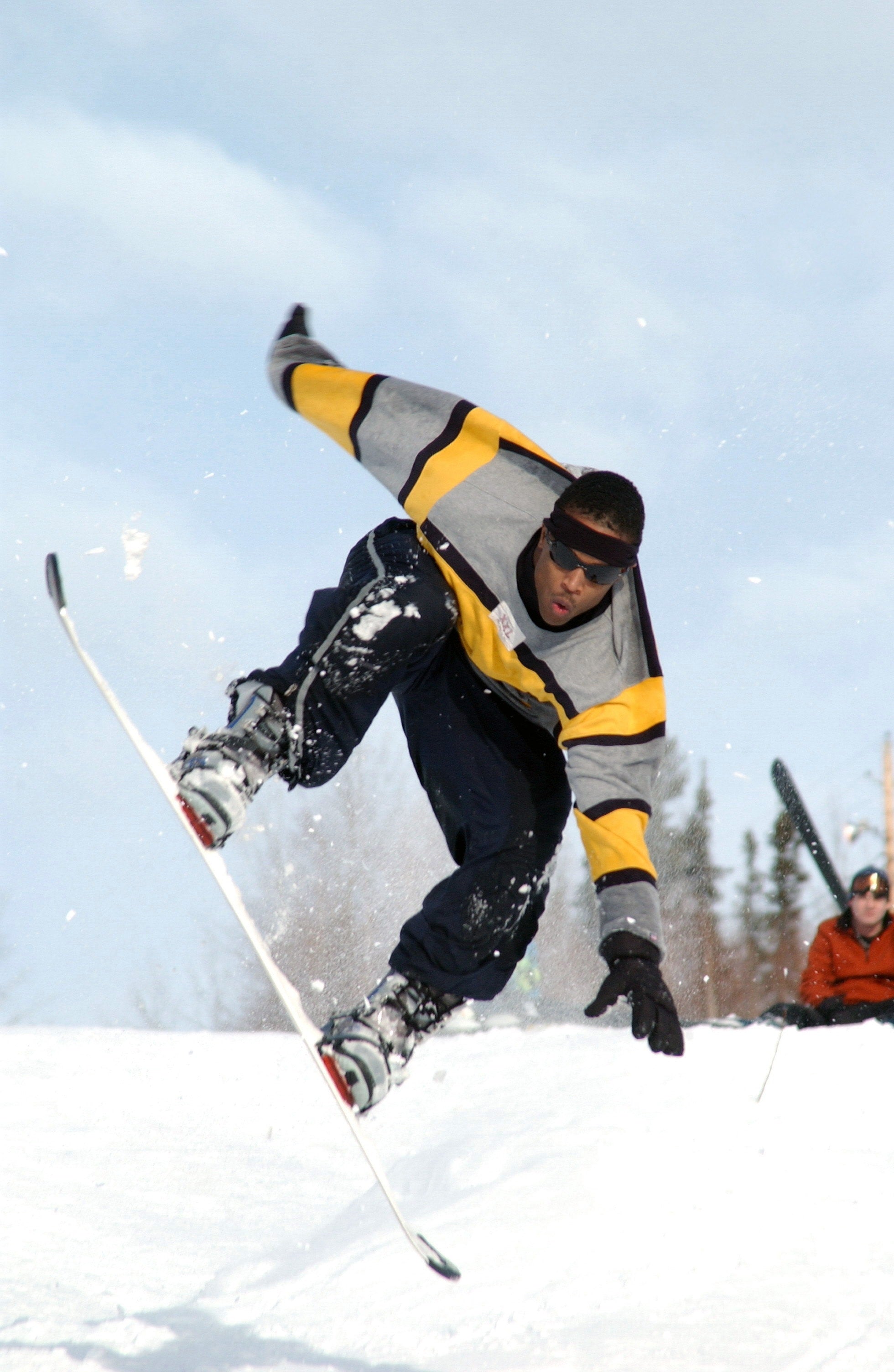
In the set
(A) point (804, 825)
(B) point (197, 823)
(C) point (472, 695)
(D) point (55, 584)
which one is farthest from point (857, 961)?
(D) point (55, 584)

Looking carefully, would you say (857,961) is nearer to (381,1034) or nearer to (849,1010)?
(849,1010)

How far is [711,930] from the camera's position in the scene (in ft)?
90.1

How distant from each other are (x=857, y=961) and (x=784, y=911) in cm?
2273

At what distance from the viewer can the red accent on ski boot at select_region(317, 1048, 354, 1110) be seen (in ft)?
8.50

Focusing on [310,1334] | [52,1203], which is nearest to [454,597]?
[310,1334]

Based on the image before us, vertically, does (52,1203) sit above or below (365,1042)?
below

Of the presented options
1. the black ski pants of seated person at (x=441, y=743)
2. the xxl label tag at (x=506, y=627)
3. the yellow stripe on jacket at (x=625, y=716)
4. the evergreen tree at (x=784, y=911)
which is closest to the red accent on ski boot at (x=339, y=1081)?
the black ski pants of seated person at (x=441, y=743)

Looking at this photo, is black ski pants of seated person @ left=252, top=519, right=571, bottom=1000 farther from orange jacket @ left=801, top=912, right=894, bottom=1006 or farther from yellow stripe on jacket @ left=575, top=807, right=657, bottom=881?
orange jacket @ left=801, top=912, right=894, bottom=1006

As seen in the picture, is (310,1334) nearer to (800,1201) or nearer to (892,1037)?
(800,1201)

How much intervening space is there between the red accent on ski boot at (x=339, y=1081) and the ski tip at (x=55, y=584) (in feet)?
4.13

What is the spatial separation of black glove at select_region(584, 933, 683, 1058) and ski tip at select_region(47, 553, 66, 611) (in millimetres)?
1492

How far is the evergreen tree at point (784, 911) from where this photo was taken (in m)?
27.2

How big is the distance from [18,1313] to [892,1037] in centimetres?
404

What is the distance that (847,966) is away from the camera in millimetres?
6059
